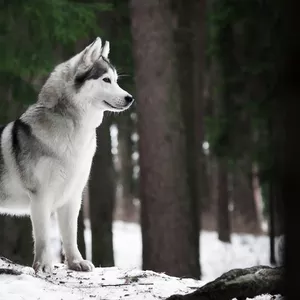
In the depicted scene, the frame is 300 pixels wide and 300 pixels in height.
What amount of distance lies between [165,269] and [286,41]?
7002 mm

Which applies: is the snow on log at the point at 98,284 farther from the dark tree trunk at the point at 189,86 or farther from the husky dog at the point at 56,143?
the dark tree trunk at the point at 189,86

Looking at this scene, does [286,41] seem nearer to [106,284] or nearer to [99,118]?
[106,284]

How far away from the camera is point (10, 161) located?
5.80 m

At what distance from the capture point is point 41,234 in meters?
5.49

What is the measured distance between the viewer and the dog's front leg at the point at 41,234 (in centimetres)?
545

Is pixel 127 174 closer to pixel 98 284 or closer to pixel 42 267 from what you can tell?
pixel 42 267

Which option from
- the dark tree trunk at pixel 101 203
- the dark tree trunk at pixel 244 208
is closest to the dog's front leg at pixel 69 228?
the dark tree trunk at pixel 101 203

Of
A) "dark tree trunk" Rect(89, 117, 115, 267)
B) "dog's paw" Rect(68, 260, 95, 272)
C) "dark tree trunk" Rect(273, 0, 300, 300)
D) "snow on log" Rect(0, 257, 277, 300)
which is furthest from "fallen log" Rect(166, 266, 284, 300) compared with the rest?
"dark tree trunk" Rect(89, 117, 115, 267)

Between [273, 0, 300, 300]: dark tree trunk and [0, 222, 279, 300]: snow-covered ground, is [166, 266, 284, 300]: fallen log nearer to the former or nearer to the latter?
[0, 222, 279, 300]: snow-covered ground

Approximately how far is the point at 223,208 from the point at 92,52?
12.3 m

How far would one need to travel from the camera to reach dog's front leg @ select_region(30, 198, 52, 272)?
5449 millimetres

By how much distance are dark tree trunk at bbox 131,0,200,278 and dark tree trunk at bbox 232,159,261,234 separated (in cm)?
1268

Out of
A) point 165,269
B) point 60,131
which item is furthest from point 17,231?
point 60,131

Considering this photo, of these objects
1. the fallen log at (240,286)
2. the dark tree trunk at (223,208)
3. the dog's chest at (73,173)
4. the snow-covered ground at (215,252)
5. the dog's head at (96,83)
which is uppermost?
the dog's head at (96,83)
